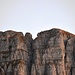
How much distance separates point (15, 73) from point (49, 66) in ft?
51.2

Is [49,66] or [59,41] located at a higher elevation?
[59,41]

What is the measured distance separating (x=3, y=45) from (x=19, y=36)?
8.82m

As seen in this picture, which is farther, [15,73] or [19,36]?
[19,36]

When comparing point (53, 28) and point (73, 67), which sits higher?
point (53, 28)

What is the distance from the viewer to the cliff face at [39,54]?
185 metres

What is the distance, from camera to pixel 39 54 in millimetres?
189875

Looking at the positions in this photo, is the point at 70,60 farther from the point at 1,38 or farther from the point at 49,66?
the point at 1,38

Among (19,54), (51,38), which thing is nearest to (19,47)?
(19,54)

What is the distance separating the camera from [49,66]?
183625 millimetres

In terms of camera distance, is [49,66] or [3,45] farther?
[3,45]

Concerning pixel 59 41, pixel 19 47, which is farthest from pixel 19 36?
pixel 59 41

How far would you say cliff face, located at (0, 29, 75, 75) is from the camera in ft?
606

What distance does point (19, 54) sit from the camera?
189 m

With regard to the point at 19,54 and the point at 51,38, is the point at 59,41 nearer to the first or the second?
the point at 51,38
